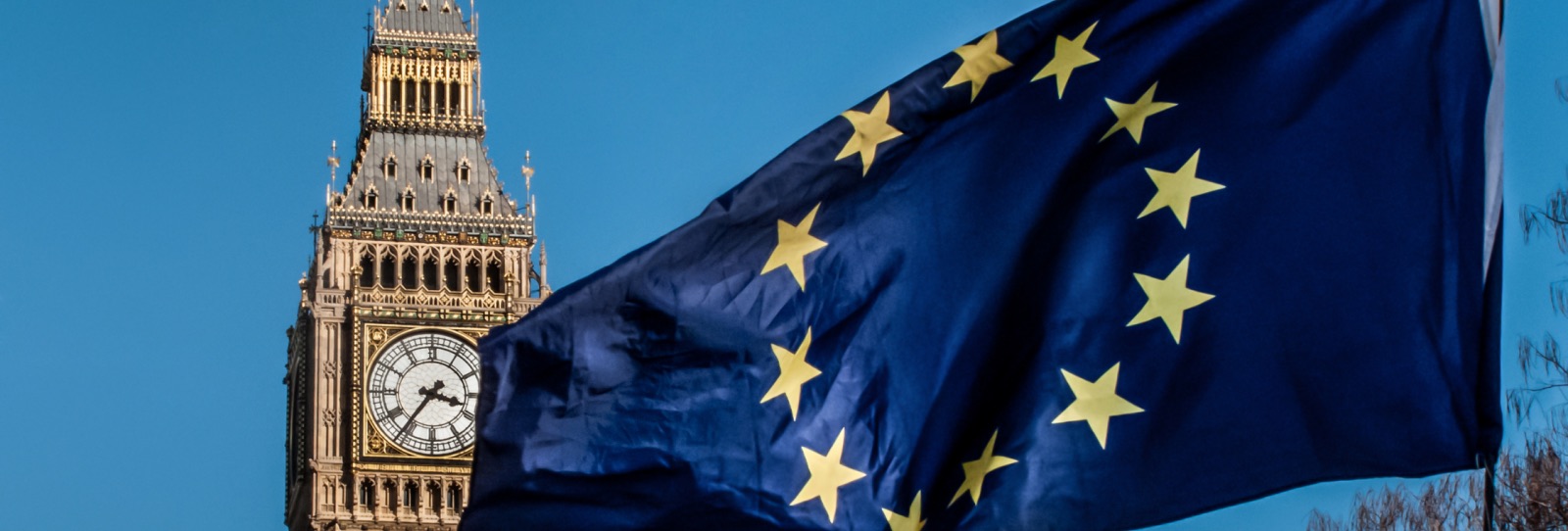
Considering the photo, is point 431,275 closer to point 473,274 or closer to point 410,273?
point 410,273

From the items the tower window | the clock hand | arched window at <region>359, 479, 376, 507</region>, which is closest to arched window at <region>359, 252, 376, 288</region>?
the clock hand

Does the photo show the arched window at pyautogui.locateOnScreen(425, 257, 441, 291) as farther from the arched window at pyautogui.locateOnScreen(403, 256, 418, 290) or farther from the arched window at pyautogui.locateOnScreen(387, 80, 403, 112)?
the arched window at pyautogui.locateOnScreen(387, 80, 403, 112)

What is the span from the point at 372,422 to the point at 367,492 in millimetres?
1991

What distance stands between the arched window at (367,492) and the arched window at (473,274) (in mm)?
6487

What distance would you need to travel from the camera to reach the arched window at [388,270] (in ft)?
293

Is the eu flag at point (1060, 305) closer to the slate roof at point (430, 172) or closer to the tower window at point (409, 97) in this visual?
the slate roof at point (430, 172)

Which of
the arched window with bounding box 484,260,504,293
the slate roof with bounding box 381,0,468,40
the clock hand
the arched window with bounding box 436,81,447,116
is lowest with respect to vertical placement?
the clock hand

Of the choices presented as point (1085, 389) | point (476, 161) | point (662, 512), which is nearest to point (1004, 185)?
point (1085, 389)

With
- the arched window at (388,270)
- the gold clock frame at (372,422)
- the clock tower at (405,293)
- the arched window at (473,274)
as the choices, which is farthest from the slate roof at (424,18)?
the gold clock frame at (372,422)

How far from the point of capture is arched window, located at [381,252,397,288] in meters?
89.4

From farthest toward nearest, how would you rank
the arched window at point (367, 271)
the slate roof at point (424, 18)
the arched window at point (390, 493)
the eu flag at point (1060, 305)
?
the slate roof at point (424, 18) < the arched window at point (367, 271) < the arched window at point (390, 493) < the eu flag at point (1060, 305)

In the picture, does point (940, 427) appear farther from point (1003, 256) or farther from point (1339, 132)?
point (1339, 132)

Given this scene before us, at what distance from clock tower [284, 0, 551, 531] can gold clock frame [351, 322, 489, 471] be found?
4cm

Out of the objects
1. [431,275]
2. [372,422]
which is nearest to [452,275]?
[431,275]
